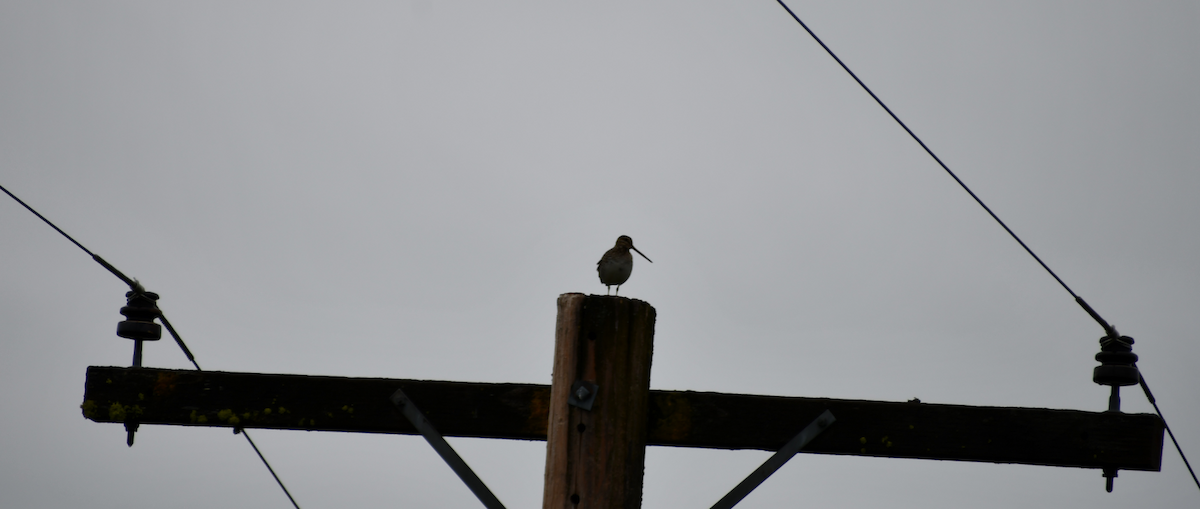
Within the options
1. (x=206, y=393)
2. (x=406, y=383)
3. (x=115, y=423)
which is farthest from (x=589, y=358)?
(x=115, y=423)

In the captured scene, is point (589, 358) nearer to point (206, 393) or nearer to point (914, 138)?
point (206, 393)

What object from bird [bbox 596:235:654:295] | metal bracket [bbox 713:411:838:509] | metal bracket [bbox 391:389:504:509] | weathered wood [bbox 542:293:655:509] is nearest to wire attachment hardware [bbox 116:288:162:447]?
metal bracket [bbox 391:389:504:509]

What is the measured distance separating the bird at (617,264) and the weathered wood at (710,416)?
2320 millimetres

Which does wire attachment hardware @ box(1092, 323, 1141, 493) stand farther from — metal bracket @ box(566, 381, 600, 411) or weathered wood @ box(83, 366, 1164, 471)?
metal bracket @ box(566, 381, 600, 411)

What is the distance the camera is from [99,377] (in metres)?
3.25

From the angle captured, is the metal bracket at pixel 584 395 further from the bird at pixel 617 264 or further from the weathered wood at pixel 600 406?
the bird at pixel 617 264

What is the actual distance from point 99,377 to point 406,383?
1.09m

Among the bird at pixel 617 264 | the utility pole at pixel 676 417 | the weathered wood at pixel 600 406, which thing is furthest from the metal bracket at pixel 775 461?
the bird at pixel 617 264

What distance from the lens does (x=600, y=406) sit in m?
2.80

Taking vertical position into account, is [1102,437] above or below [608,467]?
above

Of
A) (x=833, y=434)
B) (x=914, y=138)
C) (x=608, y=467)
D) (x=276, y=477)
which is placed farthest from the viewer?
(x=914, y=138)

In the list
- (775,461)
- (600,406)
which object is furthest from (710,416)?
(600,406)

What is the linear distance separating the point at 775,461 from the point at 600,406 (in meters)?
0.69

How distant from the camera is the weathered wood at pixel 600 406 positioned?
2736 millimetres
